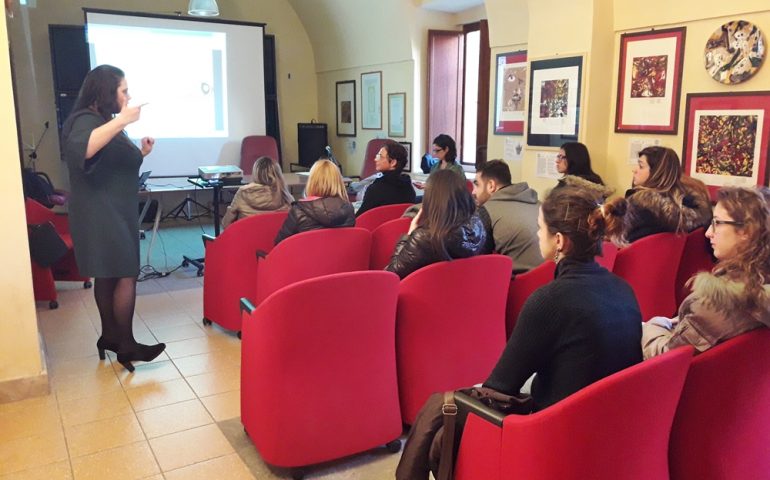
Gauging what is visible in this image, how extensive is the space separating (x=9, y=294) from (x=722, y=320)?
2.83 m

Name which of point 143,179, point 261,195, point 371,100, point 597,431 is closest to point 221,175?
point 143,179

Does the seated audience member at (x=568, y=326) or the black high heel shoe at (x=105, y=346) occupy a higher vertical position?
the seated audience member at (x=568, y=326)

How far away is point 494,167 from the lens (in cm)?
316

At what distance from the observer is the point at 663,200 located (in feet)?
10.2

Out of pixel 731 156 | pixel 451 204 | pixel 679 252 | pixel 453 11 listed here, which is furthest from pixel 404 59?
pixel 451 204

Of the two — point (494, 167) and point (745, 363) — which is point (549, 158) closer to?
point (494, 167)

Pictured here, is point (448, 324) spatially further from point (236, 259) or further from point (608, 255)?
point (236, 259)

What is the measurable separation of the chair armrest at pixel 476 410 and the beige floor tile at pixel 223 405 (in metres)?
1.47

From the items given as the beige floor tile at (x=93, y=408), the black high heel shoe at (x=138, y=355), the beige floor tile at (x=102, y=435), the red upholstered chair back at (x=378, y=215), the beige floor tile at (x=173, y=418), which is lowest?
the beige floor tile at (x=173, y=418)

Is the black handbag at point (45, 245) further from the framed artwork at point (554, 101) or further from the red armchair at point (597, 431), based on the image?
the framed artwork at point (554, 101)

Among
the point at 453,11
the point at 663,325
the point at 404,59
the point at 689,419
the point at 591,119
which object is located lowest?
the point at 689,419

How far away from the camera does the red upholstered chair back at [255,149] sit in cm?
785

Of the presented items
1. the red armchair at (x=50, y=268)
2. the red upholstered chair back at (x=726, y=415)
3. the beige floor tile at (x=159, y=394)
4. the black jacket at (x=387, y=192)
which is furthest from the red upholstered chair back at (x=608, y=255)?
the red armchair at (x=50, y=268)

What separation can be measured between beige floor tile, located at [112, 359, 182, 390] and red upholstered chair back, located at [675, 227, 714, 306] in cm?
281
